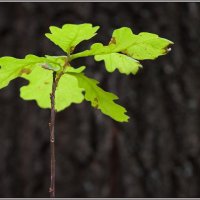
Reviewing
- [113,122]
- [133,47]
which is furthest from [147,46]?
[113,122]

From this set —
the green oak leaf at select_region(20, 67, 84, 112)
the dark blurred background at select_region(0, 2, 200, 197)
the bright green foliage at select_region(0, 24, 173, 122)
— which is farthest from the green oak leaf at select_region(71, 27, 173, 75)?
the dark blurred background at select_region(0, 2, 200, 197)

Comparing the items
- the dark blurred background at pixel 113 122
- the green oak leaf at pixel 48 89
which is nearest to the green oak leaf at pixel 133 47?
the green oak leaf at pixel 48 89

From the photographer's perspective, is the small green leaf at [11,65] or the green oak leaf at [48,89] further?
the green oak leaf at [48,89]

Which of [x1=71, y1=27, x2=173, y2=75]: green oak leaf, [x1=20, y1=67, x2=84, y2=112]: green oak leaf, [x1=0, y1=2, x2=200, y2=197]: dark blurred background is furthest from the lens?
[x1=0, y1=2, x2=200, y2=197]: dark blurred background

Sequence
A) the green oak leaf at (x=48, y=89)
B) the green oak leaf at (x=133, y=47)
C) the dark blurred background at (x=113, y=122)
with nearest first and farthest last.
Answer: the green oak leaf at (x=133, y=47) → the green oak leaf at (x=48, y=89) → the dark blurred background at (x=113, y=122)

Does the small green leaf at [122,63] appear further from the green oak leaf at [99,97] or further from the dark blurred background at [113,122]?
the dark blurred background at [113,122]

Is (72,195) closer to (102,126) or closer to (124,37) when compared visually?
(102,126)

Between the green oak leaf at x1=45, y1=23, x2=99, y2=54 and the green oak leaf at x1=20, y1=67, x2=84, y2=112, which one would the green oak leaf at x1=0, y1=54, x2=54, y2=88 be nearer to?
the green oak leaf at x1=45, y1=23, x2=99, y2=54
